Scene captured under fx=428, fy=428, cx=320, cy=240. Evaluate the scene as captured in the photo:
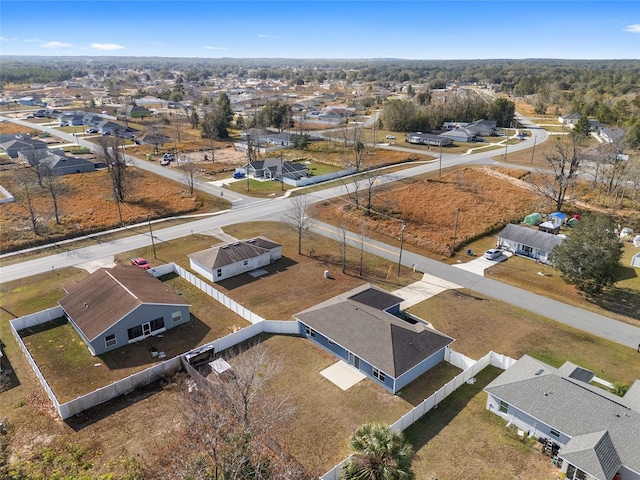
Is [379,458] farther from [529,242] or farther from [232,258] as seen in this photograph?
[529,242]

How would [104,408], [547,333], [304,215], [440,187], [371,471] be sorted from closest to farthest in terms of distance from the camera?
[371,471]
[104,408]
[547,333]
[304,215]
[440,187]

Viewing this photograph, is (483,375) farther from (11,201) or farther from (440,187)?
(11,201)

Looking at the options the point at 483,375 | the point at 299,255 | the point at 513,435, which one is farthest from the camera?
the point at 299,255

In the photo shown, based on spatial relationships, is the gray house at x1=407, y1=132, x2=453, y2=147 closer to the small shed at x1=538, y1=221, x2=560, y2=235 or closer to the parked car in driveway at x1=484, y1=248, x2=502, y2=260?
the small shed at x1=538, y1=221, x2=560, y2=235

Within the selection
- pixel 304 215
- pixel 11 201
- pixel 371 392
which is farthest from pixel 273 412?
pixel 11 201

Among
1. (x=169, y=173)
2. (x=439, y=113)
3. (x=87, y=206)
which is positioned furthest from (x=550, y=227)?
(x=439, y=113)

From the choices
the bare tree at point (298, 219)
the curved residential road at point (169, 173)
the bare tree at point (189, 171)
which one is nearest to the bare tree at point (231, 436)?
the bare tree at point (298, 219)
